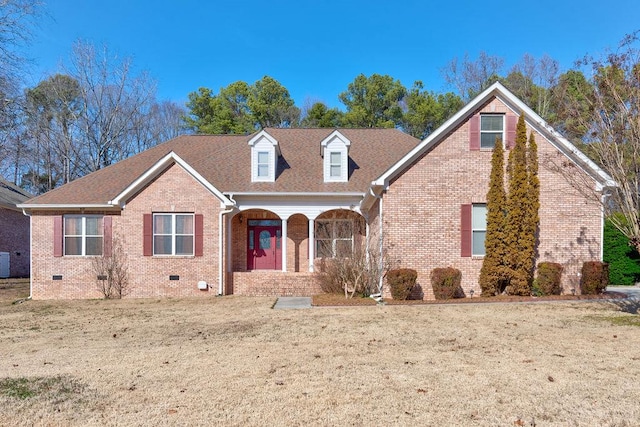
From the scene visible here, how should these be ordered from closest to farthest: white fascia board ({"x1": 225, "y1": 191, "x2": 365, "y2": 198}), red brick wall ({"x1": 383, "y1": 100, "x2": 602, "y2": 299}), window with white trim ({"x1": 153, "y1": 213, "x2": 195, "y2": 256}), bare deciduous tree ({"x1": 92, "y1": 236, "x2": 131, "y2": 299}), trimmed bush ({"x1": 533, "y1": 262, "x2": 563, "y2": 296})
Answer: trimmed bush ({"x1": 533, "y1": 262, "x2": 563, "y2": 296}), red brick wall ({"x1": 383, "y1": 100, "x2": 602, "y2": 299}), bare deciduous tree ({"x1": 92, "y1": 236, "x2": 131, "y2": 299}), window with white trim ({"x1": 153, "y1": 213, "x2": 195, "y2": 256}), white fascia board ({"x1": 225, "y1": 191, "x2": 365, "y2": 198})

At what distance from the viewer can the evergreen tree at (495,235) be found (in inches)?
467

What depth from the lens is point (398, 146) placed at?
60.6ft

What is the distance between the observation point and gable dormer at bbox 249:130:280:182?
1608 cm

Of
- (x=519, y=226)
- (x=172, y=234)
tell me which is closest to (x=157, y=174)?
(x=172, y=234)

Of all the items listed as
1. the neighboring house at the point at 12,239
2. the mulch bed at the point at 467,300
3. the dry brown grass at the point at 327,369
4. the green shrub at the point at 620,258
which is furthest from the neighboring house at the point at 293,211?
the neighboring house at the point at 12,239

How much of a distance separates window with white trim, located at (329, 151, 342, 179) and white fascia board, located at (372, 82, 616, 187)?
161 inches

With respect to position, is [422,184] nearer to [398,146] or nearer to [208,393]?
[398,146]

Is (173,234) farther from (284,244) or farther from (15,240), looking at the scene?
(15,240)

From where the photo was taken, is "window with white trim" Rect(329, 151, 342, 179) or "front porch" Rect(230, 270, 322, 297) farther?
"window with white trim" Rect(329, 151, 342, 179)

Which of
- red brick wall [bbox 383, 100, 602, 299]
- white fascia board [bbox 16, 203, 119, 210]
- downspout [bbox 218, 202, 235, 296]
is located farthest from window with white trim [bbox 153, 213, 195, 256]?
red brick wall [bbox 383, 100, 602, 299]

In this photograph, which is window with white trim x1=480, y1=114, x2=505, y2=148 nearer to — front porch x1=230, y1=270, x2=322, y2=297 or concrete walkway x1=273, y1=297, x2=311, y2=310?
front porch x1=230, y1=270, x2=322, y2=297

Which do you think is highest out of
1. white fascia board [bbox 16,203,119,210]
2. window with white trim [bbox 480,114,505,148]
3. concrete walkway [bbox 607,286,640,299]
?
window with white trim [bbox 480,114,505,148]

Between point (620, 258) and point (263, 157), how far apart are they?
1532 cm

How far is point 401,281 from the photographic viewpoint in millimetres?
11664
